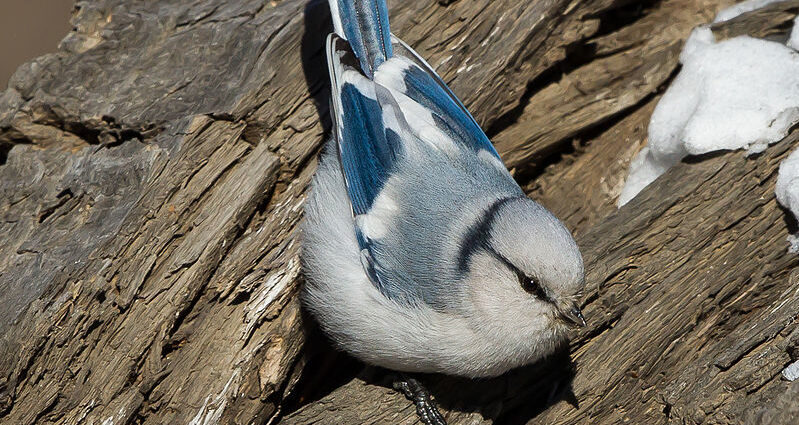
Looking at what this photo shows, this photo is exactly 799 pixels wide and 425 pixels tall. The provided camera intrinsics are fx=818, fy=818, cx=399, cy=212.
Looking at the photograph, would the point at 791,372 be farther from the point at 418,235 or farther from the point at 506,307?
the point at 418,235

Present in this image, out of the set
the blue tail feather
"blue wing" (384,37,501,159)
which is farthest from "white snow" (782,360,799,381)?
the blue tail feather

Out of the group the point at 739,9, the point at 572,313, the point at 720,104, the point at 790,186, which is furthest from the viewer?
the point at 739,9

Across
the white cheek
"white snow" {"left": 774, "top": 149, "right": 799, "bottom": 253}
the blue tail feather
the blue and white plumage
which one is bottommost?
"white snow" {"left": 774, "top": 149, "right": 799, "bottom": 253}

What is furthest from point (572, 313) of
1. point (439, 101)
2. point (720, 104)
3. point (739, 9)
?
point (739, 9)

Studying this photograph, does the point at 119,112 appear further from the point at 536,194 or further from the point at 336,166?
the point at 536,194

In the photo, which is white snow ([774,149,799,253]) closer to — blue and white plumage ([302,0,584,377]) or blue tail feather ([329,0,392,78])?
blue and white plumage ([302,0,584,377])

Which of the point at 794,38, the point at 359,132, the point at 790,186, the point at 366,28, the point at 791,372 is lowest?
the point at 791,372
